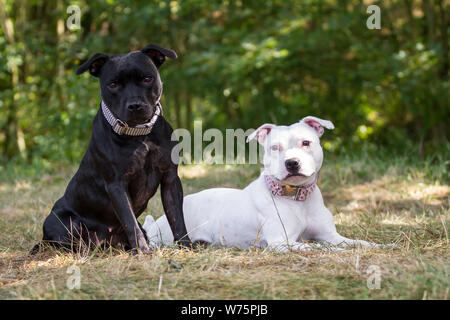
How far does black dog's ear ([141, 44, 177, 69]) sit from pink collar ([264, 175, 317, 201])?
1.13m

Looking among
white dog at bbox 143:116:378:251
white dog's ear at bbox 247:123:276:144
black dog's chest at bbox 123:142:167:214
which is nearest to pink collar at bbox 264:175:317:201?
white dog at bbox 143:116:378:251

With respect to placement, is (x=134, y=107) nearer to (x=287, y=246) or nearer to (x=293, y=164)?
(x=293, y=164)

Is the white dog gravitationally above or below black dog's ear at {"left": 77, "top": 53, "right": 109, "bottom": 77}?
below

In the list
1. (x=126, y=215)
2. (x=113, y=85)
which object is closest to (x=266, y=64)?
(x=113, y=85)

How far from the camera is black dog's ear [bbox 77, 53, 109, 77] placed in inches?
146

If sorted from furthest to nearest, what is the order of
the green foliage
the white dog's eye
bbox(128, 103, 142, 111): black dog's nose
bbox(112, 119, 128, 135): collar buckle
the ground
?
the green foliage
the white dog's eye
bbox(112, 119, 128, 135): collar buckle
bbox(128, 103, 142, 111): black dog's nose
the ground

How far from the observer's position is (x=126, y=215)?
3592mm

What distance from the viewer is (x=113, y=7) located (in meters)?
9.84

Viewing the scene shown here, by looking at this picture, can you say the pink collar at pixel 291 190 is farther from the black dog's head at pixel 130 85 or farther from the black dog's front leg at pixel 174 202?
the black dog's head at pixel 130 85

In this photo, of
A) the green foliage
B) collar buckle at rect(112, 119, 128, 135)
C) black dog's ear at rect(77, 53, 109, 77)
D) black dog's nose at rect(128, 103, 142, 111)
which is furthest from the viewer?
the green foliage

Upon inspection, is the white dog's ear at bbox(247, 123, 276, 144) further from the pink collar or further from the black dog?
Result: the black dog

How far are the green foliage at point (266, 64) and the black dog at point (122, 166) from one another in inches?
197
